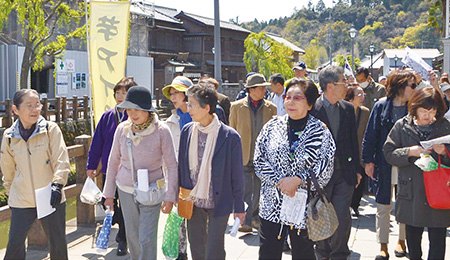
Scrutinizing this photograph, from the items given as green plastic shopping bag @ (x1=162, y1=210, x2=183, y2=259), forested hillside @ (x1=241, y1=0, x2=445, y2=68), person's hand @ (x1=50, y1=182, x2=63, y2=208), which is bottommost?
green plastic shopping bag @ (x1=162, y1=210, x2=183, y2=259)

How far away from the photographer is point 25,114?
4309 millimetres

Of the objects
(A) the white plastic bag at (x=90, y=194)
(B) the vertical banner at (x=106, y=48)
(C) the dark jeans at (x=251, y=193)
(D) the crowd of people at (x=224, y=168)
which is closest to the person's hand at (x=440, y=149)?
(D) the crowd of people at (x=224, y=168)

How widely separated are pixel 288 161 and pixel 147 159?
126cm

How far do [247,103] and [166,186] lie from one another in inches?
86.4

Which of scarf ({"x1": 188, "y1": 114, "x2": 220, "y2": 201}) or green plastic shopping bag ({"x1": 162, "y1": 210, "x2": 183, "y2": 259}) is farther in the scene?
green plastic shopping bag ({"x1": 162, "y1": 210, "x2": 183, "y2": 259})

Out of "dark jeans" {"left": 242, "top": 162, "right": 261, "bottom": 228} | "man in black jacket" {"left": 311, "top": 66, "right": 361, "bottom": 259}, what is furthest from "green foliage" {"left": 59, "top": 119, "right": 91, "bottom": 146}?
"man in black jacket" {"left": 311, "top": 66, "right": 361, "bottom": 259}

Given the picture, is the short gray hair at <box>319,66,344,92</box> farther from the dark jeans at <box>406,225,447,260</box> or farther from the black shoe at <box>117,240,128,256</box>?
the black shoe at <box>117,240,128,256</box>

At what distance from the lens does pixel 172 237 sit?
444 centimetres

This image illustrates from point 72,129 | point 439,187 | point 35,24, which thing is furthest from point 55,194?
point 35,24

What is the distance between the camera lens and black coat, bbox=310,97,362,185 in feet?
15.0

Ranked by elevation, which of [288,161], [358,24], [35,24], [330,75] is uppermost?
[358,24]

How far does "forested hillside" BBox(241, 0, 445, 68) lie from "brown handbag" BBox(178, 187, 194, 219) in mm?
109842

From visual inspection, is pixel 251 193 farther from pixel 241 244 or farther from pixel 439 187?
pixel 439 187

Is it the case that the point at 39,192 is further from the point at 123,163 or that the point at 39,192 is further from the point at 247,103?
the point at 247,103
